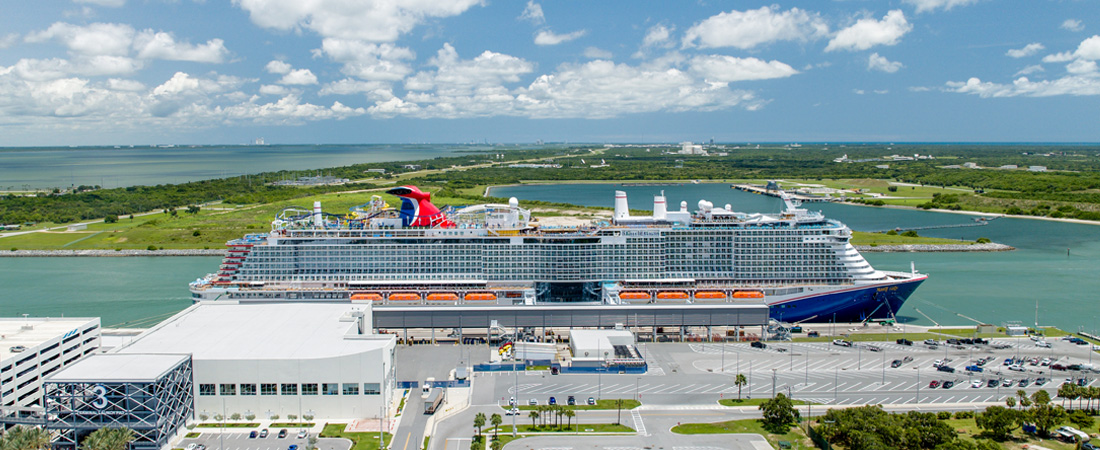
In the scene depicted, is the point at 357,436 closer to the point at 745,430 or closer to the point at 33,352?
the point at 33,352

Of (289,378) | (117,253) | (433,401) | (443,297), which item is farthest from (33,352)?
(117,253)

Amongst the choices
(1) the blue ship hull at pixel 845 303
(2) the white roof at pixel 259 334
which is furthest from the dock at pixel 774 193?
(2) the white roof at pixel 259 334

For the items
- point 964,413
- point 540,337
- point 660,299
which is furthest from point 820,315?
point 540,337

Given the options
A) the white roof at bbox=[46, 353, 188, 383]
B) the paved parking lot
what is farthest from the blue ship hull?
the white roof at bbox=[46, 353, 188, 383]

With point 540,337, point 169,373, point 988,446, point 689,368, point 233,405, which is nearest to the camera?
point 988,446

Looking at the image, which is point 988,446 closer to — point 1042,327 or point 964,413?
point 964,413
